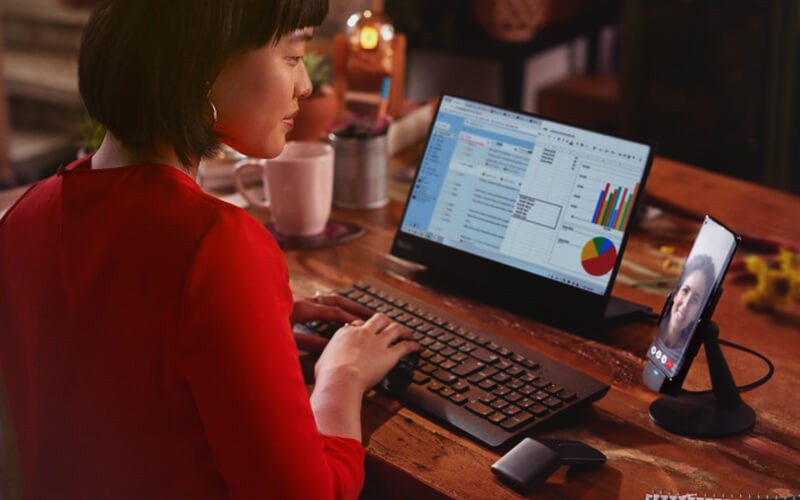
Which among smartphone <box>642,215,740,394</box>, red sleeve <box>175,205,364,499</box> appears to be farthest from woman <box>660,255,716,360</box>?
red sleeve <box>175,205,364,499</box>

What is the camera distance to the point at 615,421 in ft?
3.69

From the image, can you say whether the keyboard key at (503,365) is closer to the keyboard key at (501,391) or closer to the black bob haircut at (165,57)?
the keyboard key at (501,391)

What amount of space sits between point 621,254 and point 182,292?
2.18 ft

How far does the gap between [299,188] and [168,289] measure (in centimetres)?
80

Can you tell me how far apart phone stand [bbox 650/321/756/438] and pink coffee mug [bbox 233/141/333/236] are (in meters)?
0.74

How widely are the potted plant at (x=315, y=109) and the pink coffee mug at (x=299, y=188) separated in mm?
283

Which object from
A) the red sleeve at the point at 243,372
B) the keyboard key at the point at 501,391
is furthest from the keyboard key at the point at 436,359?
the red sleeve at the point at 243,372

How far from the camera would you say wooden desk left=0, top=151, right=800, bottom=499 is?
1004mm

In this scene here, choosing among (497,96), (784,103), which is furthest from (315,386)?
(497,96)

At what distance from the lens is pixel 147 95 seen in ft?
2.99

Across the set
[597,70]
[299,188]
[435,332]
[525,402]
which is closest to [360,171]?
[299,188]

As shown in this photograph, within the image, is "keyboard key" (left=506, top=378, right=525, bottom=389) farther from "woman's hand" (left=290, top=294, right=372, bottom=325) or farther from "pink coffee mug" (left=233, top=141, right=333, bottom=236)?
"pink coffee mug" (left=233, top=141, right=333, bottom=236)

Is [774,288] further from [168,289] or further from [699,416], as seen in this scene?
[168,289]

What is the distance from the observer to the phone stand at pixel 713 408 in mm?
1104
